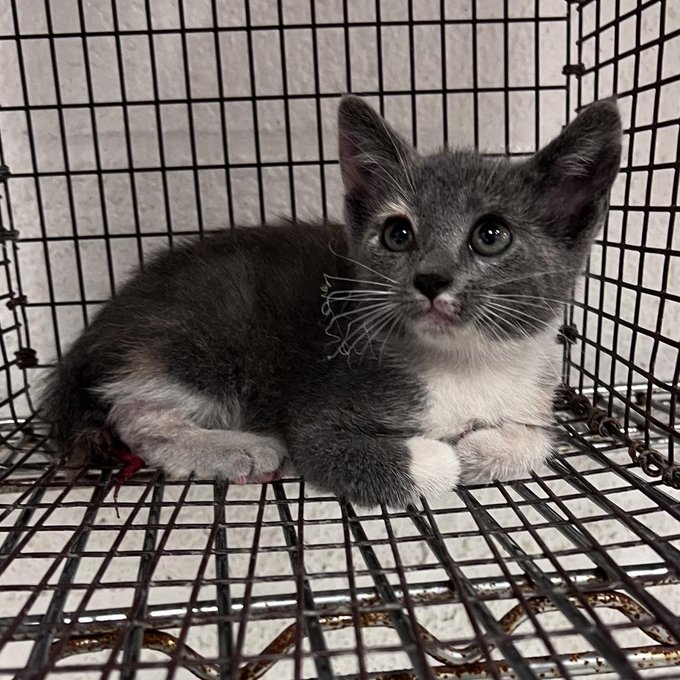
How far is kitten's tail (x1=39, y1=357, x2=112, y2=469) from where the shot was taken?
3.12 feet

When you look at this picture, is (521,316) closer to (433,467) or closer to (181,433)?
(433,467)

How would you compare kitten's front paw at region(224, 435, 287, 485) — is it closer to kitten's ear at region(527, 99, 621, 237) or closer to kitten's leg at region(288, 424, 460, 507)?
kitten's leg at region(288, 424, 460, 507)

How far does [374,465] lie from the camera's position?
0.84 meters

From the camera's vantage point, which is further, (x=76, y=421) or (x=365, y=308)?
(x=76, y=421)

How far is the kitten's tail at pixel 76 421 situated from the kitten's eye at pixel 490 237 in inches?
24.1

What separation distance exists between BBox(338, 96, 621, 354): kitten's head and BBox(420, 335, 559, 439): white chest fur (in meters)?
0.08

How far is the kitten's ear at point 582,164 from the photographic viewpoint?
83 centimetres

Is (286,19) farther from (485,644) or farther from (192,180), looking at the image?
(485,644)

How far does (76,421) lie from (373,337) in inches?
18.8

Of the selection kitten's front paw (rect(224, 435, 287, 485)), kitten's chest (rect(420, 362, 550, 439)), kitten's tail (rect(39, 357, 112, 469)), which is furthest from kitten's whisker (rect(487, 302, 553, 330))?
kitten's tail (rect(39, 357, 112, 469))

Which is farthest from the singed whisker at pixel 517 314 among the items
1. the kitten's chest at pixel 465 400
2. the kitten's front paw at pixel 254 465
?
the kitten's front paw at pixel 254 465

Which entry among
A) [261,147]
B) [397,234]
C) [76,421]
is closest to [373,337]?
[397,234]

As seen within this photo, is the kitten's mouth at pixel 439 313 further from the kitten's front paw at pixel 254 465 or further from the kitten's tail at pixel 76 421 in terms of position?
the kitten's tail at pixel 76 421

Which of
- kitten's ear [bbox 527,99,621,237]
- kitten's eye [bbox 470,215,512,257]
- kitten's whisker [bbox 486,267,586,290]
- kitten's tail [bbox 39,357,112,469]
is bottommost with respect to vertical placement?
kitten's tail [bbox 39,357,112,469]
